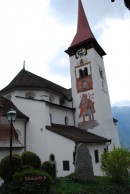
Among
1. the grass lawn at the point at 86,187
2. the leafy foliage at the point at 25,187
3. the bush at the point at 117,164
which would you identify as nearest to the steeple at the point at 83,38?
the bush at the point at 117,164

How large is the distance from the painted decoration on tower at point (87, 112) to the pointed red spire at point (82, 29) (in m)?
10.0

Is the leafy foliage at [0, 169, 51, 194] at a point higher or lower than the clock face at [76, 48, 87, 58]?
lower

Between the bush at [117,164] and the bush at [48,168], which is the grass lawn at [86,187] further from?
the bush at [48,168]

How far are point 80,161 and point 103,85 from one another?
20650mm

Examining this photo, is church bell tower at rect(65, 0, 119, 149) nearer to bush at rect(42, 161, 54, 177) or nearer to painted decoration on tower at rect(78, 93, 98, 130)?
painted decoration on tower at rect(78, 93, 98, 130)

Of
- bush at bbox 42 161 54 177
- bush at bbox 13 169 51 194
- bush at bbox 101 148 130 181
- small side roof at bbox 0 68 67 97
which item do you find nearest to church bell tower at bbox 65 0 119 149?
small side roof at bbox 0 68 67 97

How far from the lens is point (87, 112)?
30.9 m

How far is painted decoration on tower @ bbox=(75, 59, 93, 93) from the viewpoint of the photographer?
107 ft

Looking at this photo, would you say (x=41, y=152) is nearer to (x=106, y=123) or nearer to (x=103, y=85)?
(x=106, y=123)

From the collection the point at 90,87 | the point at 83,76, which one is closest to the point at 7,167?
the point at 90,87

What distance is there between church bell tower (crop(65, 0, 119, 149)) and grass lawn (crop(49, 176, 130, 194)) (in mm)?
14677

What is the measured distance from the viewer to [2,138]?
738 inches

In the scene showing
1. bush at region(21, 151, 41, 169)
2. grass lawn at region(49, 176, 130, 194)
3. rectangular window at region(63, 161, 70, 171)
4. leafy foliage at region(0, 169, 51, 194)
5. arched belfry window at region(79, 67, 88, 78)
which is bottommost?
grass lawn at region(49, 176, 130, 194)

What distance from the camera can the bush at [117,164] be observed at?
51.6 feet
